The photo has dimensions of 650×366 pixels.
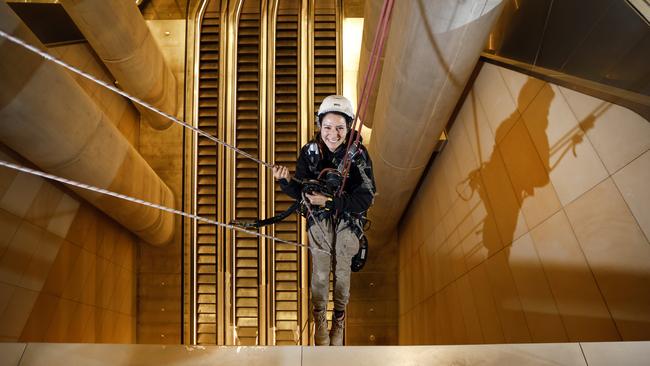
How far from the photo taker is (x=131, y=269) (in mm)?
9766

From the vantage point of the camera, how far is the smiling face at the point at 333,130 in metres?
3.89

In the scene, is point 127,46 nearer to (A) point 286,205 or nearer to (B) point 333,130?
(A) point 286,205

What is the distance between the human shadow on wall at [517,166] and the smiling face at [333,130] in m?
1.71

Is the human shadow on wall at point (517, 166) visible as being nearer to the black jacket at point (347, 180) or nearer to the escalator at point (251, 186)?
the black jacket at point (347, 180)

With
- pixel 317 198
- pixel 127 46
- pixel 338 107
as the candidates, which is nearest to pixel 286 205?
pixel 127 46

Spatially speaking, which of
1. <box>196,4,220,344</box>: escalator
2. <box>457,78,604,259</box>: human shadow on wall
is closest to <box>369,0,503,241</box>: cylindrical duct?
<box>457,78,604,259</box>: human shadow on wall

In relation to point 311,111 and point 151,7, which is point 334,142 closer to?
point 311,111

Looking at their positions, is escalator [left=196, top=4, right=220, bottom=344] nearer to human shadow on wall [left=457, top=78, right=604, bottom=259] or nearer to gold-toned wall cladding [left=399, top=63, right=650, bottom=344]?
gold-toned wall cladding [left=399, top=63, right=650, bottom=344]

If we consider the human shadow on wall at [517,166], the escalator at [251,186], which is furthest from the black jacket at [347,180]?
the escalator at [251,186]

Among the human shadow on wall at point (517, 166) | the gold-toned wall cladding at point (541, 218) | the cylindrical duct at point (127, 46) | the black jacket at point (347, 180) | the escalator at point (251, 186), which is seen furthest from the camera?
the escalator at point (251, 186)

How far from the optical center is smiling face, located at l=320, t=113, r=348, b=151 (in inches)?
153

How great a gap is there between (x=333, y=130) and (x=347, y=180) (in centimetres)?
52

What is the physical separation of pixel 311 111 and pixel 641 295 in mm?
8080

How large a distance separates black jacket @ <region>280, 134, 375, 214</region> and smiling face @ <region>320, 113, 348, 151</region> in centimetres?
7
